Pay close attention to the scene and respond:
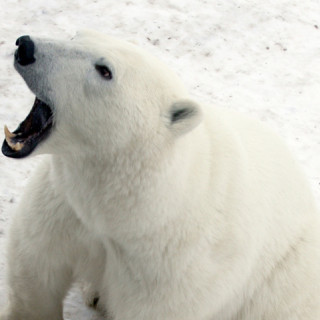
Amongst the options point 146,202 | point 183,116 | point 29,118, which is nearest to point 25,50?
point 29,118

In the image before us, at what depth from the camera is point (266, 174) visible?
12.3 feet

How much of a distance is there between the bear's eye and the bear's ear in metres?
0.30

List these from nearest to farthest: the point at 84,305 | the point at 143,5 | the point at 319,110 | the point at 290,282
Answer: the point at 290,282
the point at 84,305
the point at 319,110
the point at 143,5

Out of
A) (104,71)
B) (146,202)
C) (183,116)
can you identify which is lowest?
(146,202)

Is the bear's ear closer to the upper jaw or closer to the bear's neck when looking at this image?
the bear's neck

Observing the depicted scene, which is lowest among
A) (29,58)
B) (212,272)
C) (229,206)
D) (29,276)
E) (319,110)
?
(319,110)

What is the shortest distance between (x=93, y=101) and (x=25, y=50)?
34cm

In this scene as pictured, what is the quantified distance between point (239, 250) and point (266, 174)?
464mm

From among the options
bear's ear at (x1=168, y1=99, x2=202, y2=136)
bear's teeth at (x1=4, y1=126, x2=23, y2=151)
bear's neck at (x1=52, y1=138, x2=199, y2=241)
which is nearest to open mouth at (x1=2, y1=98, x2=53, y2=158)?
bear's teeth at (x1=4, y1=126, x2=23, y2=151)

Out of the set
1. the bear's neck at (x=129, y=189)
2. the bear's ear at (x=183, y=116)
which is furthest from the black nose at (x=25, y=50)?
the bear's ear at (x=183, y=116)

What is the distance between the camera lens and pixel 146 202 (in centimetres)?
315

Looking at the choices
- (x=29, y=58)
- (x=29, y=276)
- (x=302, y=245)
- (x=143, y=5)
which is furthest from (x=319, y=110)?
(x=29, y=58)

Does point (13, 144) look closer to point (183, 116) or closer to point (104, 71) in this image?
point (104, 71)

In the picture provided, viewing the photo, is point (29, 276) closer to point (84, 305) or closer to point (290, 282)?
point (84, 305)
